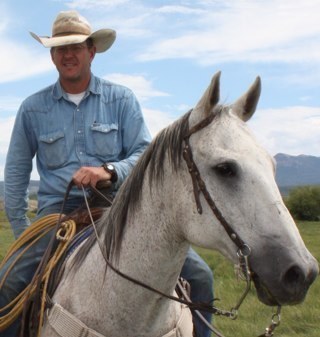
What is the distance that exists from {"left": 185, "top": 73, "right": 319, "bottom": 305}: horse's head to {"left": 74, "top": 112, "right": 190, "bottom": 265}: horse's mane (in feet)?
0.32

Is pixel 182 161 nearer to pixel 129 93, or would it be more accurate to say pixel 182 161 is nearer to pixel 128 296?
pixel 128 296

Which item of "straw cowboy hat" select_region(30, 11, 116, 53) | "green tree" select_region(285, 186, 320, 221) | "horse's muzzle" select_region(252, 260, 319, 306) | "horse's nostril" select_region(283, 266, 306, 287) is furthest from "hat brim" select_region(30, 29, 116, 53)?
"green tree" select_region(285, 186, 320, 221)

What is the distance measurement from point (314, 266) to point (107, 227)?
1459 millimetres

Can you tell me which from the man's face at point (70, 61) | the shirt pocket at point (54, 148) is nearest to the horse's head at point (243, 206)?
the shirt pocket at point (54, 148)

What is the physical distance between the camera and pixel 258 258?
9.80 ft

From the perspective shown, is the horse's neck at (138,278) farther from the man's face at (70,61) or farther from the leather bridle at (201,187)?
the man's face at (70,61)

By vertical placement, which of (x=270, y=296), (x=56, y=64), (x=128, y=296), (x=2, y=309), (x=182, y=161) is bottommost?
(x=2, y=309)

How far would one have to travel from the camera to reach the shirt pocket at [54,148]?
184 inches

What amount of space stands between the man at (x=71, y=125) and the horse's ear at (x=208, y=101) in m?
1.18

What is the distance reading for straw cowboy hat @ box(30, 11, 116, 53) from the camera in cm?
477

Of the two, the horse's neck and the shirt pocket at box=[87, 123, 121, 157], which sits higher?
the shirt pocket at box=[87, 123, 121, 157]

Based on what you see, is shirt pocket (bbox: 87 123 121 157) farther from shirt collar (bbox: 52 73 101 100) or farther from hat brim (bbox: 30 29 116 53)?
hat brim (bbox: 30 29 116 53)

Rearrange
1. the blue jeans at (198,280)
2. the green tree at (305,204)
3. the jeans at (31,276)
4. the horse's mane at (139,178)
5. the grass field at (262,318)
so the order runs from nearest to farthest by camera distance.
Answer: the horse's mane at (139,178) < the jeans at (31,276) < the blue jeans at (198,280) < the grass field at (262,318) < the green tree at (305,204)

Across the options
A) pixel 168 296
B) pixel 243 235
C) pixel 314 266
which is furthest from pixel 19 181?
pixel 314 266
